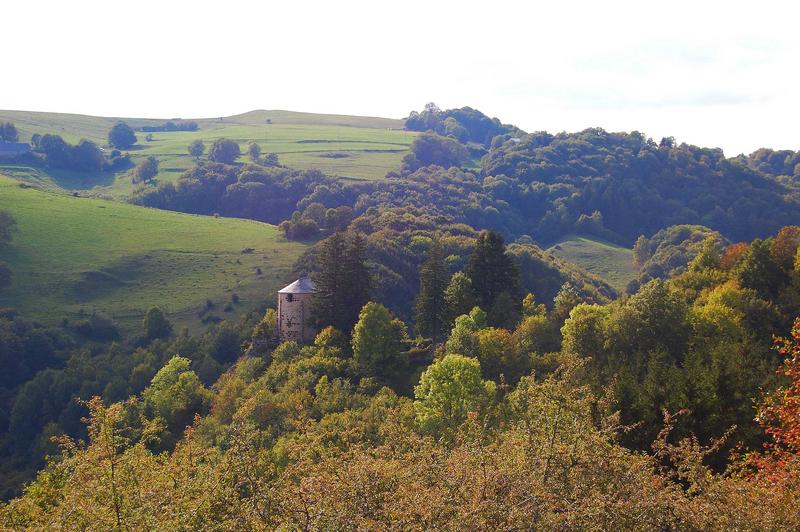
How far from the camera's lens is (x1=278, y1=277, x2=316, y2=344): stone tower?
70.9m

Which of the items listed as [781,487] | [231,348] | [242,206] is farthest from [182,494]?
[242,206]

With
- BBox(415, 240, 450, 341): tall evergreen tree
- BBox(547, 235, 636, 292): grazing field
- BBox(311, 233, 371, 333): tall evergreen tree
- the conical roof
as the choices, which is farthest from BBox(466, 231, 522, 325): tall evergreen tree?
BBox(547, 235, 636, 292): grazing field

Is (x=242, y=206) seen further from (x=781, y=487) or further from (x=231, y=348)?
(x=781, y=487)

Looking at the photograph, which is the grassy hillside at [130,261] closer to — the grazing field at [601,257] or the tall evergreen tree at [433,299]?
the tall evergreen tree at [433,299]

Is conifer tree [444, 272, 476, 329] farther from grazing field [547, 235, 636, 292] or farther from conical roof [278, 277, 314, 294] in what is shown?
grazing field [547, 235, 636, 292]

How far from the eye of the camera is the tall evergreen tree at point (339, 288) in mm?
69062

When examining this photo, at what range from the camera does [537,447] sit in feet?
71.0

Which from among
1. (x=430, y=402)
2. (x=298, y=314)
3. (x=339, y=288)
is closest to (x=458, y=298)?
(x=339, y=288)

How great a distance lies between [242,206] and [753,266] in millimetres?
146877

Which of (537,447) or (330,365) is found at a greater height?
(537,447)

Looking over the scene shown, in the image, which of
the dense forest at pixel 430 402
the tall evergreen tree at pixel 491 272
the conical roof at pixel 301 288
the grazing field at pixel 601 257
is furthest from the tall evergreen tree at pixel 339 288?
the grazing field at pixel 601 257

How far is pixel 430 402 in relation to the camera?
165 feet

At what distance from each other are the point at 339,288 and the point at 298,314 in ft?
16.7

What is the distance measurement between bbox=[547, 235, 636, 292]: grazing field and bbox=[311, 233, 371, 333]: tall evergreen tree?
95940mm
